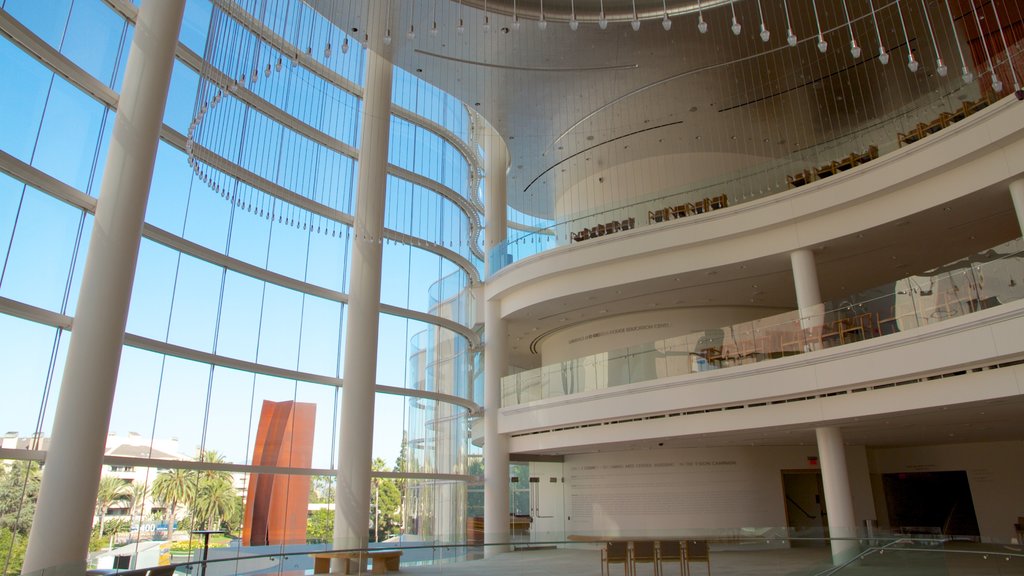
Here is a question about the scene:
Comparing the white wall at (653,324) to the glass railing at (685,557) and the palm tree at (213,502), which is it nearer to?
the glass railing at (685,557)

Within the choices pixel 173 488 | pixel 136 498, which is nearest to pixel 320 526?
pixel 173 488

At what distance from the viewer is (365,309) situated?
15469mm

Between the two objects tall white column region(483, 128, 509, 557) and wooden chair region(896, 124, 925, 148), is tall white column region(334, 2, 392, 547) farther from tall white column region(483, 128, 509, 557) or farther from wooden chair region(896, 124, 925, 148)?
wooden chair region(896, 124, 925, 148)

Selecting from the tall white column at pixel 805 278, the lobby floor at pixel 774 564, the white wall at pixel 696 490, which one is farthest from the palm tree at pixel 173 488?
the tall white column at pixel 805 278

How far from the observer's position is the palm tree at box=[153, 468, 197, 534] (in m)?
12.1

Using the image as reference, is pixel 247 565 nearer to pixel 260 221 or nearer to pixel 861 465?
pixel 260 221

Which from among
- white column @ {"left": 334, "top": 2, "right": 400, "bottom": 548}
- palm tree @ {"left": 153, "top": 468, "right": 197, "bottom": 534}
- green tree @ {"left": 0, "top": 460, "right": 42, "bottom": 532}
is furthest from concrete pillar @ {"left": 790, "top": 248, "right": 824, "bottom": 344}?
green tree @ {"left": 0, "top": 460, "right": 42, "bottom": 532}

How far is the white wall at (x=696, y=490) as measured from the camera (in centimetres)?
1788

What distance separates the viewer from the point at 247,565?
813 centimetres

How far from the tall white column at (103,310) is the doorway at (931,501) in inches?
769

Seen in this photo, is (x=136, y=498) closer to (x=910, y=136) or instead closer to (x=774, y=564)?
(x=774, y=564)

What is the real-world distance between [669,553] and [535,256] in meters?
10.2

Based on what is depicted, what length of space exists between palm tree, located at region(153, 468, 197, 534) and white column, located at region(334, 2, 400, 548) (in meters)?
2.96

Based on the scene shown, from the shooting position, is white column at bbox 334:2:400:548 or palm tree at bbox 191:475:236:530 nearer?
palm tree at bbox 191:475:236:530
